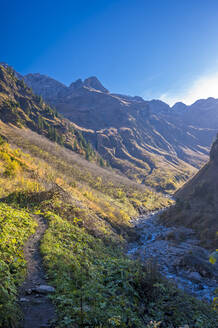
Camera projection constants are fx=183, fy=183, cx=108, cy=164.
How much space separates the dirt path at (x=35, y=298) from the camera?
4249 millimetres

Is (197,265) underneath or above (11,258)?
underneath

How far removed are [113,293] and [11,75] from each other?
130 meters

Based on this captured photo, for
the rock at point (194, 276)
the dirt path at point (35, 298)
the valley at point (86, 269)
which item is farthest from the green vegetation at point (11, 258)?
the rock at point (194, 276)

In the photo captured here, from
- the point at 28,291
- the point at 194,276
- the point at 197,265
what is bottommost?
the point at 194,276

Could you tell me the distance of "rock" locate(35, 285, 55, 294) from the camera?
17.7 ft

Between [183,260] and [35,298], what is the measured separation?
40.9ft

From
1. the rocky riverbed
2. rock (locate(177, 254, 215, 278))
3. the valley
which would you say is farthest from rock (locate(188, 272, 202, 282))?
rock (locate(177, 254, 215, 278))

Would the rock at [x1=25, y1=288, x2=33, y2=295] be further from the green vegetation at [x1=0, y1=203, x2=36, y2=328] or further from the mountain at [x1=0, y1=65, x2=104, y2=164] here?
the mountain at [x1=0, y1=65, x2=104, y2=164]

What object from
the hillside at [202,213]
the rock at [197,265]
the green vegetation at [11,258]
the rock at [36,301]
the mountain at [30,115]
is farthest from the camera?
the mountain at [30,115]

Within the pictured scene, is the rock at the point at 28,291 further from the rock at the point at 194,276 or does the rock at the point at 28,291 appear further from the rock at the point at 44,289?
the rock at the point at 194,276

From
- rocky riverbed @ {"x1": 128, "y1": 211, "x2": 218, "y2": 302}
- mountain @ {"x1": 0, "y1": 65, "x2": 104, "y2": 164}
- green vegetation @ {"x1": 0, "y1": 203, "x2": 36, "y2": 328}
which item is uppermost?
mountain @ {"x1": 0, "y1": 65, "x2": 104, "y2": 164}

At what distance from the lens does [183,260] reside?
14.1 metres

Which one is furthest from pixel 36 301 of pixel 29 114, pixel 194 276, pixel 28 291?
pixel 29 114

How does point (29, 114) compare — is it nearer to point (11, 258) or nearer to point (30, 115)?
point (30, 115)
